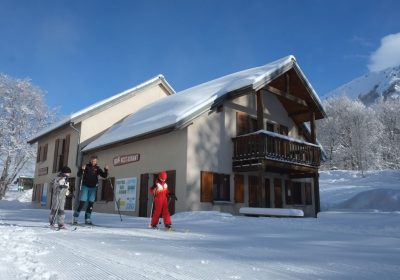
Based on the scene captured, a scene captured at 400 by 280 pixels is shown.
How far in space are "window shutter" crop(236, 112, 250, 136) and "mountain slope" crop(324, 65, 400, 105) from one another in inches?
4784

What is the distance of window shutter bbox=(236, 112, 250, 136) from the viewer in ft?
54.9

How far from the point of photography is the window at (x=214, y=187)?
1466cm

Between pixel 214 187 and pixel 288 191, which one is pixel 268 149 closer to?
pixel 214 187

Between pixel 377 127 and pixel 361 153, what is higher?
pixel 377 127

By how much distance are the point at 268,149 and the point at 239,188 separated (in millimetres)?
2144

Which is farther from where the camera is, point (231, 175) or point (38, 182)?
point (38, 182)

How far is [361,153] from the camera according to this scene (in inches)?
1615

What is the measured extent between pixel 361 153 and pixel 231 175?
29913mm

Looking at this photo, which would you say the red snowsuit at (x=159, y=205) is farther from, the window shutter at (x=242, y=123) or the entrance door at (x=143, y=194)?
the window shutter at (x=242, y=123)

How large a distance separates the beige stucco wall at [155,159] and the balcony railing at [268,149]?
260cm

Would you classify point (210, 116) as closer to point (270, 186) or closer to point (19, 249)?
point (270, 186)

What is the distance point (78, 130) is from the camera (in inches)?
798

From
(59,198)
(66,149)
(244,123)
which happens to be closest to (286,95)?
(244,123)

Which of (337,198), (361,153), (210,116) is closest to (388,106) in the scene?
(361,153)
